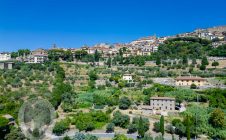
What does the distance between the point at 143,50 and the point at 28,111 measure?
213ft

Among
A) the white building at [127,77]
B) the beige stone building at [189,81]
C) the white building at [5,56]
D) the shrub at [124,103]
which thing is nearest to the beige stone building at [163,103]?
the shrub at [124,103]

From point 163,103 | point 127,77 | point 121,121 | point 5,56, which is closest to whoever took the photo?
point 121,121

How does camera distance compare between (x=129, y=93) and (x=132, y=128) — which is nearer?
(x=132, y=128)

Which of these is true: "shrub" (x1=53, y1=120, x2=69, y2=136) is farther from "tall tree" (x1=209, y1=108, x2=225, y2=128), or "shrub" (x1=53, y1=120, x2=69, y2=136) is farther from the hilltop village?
"tall tree" (x1=209, y1=108, x2=225, y2=128)

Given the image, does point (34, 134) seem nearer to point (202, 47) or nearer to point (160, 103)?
point (160, 103)

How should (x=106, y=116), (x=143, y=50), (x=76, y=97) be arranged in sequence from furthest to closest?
1. (x=143, y=50)
2. (x=76, y=97)
3. (x=106, y=116)

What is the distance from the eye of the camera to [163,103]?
39.2 m

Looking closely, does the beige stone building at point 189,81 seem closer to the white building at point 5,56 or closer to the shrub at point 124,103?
the shrub at point 124,103

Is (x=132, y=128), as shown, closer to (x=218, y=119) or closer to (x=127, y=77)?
(x=218, y=119)

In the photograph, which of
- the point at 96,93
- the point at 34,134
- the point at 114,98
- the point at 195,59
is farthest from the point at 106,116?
the point at 195,59

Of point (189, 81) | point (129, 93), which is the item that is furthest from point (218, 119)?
point (189, 81)

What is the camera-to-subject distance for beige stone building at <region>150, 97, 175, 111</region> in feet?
128

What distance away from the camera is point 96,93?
44.7 meters

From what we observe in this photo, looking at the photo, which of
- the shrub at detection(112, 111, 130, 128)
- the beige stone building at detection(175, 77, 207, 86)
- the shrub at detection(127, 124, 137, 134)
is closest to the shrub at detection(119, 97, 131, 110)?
the shrub at detection(112, 111, 130, 128)
